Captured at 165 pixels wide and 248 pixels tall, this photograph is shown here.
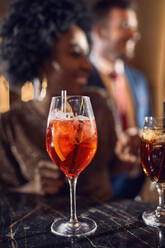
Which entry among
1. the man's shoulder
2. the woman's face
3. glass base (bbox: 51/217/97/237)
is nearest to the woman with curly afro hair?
the woman's face

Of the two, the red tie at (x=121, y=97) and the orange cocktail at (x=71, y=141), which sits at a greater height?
the red tie at (x=121, y=97)

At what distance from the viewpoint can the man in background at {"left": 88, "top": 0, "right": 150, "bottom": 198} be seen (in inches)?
75.7

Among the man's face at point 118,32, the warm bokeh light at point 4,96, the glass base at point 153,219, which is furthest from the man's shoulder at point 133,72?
the glass base at point 153,219

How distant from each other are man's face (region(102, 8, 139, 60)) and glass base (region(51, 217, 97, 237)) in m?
1.46

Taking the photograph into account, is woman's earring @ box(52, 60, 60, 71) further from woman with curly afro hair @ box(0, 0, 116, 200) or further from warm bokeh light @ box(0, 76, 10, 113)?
warm bokeh light @ box(0, 76, 10, 113)

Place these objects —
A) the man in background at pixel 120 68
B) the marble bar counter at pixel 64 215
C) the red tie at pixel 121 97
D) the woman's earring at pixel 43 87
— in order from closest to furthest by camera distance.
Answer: the marble bar counter at pixel 64 215
the woman's earring at pixel 43 87
the man in background at pixel 120 68
the red tie at pixel 121 97

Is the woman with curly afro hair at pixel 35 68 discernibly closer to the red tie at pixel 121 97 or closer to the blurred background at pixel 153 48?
the red tie at pixel 121 97

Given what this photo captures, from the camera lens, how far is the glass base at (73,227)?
2.43ft

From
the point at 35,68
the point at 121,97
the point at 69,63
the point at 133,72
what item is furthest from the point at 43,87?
the point at 133,72

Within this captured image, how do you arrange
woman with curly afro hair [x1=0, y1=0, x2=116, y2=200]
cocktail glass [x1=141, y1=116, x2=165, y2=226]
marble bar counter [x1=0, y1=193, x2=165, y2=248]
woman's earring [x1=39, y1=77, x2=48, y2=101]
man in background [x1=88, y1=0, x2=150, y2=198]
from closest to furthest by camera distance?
marble bar counter [x1=0, y1=193, x2=165, y2=248] → cocktail glass [x1=141, y1=116, x2=165, y2=226] → woman with curly afro hair [x1=0, y1=0, x2=116, y2=200] → woman's earring [x1=39, y1=77, x2=48, y2=101] → man in background [x1=88, y1=0, x2=150, y2=198]

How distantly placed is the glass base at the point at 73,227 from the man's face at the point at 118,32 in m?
1.46

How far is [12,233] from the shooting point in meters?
0.76

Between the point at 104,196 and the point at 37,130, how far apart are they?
2.19 ft

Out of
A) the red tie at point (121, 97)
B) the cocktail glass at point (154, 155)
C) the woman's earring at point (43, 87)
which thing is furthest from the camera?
the red tie at point (121, 97)
